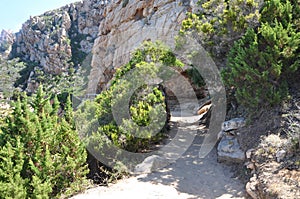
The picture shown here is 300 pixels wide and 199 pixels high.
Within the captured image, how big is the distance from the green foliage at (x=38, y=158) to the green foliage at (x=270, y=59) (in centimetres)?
469

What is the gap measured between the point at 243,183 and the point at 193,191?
1145 mm

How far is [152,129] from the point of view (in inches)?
293

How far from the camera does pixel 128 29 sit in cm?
2144

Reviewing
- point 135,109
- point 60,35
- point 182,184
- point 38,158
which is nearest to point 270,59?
point 182,184

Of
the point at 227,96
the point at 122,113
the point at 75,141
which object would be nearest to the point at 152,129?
the point at 122,113

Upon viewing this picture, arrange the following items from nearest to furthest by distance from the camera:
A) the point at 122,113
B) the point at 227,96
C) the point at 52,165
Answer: the point at 52,165
the point at 122,113
the point at 227,96

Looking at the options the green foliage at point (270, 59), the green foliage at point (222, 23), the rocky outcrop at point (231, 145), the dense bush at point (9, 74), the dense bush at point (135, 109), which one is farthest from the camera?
the dense bush at point (9, 74)

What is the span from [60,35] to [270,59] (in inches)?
1918

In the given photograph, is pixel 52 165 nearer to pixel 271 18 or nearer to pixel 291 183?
pixel 291 183

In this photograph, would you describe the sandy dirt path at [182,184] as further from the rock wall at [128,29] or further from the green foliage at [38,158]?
the rock wall at [128,29]

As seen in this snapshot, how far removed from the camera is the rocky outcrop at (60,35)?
45781 mm

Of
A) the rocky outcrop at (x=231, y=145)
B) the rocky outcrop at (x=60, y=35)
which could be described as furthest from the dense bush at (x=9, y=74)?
the rocky outcrop at (x=231, y=145)

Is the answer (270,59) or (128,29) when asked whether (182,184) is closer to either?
(270,59)

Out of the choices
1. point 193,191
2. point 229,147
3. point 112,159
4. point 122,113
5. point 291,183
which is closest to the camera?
point 291,183
